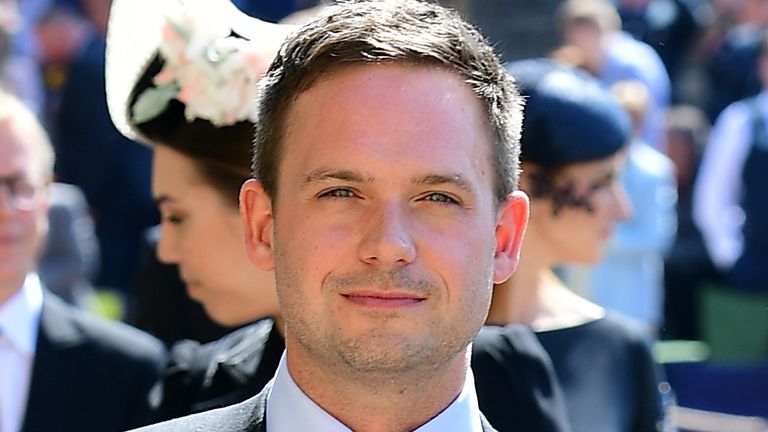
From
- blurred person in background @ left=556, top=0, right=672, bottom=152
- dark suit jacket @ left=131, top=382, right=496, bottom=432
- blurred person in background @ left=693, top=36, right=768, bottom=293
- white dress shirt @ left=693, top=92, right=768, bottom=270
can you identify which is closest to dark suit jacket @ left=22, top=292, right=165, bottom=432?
dark suit jacket @ left=131, top=382, right=496, bottom=432

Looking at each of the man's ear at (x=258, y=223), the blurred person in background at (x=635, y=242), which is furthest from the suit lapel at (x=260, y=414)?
the blurred person in background at (x=635, y=242)

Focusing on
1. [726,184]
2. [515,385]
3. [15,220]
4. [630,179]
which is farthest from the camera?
[726,184]

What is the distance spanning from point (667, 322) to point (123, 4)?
275 inches

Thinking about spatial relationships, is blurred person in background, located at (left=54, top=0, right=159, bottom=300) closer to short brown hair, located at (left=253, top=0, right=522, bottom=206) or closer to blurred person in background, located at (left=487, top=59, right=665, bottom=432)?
blurred person in background, located at (left=487, top=59, right=665, bottom=432)

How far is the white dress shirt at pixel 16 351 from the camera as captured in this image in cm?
389

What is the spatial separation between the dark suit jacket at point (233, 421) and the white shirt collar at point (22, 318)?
167 centimetres

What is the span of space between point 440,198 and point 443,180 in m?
0.03

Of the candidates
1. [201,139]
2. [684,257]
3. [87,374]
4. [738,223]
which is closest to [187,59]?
[201,139]

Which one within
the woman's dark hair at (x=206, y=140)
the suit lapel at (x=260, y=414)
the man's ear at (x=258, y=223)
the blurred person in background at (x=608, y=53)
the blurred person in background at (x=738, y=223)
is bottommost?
the blurred person in background at (x=738, y=223)

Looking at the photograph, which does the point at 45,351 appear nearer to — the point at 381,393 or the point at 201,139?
the point at 201,139

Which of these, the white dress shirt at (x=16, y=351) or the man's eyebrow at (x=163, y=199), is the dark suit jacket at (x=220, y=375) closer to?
the man's eyebrow at (x=163, y=199)

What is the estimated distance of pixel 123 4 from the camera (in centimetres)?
345

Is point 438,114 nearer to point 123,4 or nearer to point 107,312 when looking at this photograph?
point 123,4

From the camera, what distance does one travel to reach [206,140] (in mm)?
3572
